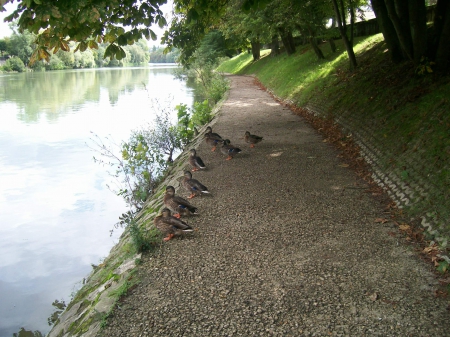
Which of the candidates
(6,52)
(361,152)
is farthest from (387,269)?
(6,52)

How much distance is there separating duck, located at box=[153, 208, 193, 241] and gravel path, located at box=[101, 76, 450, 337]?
16cm

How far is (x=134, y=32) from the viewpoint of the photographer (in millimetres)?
7230

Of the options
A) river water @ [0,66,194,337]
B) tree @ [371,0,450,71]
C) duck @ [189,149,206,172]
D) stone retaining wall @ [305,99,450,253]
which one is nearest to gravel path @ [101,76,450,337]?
stone retaining wall @ [305,99,450,253]

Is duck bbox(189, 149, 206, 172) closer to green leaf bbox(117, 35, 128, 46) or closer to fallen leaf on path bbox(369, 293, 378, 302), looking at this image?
green leaf bbox(117, 35, 128, 46)

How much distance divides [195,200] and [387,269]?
11.9ft

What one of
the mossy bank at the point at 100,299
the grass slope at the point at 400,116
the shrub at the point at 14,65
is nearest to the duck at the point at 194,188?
the mossy bank at the point at 100,299

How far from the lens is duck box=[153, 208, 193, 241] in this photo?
591cm

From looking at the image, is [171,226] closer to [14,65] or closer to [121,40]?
[121,40]

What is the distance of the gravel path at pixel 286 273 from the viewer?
13.3 ft

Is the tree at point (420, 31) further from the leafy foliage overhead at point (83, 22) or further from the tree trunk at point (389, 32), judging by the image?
the leafy foliage overhead at point (83, 22)

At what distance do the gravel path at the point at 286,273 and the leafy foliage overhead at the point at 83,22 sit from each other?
10.3 feet

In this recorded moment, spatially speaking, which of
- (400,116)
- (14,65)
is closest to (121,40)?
(400,116)

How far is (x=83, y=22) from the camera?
19.4 feet

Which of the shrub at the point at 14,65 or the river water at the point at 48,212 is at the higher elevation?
the shrub at the point at 14,65
